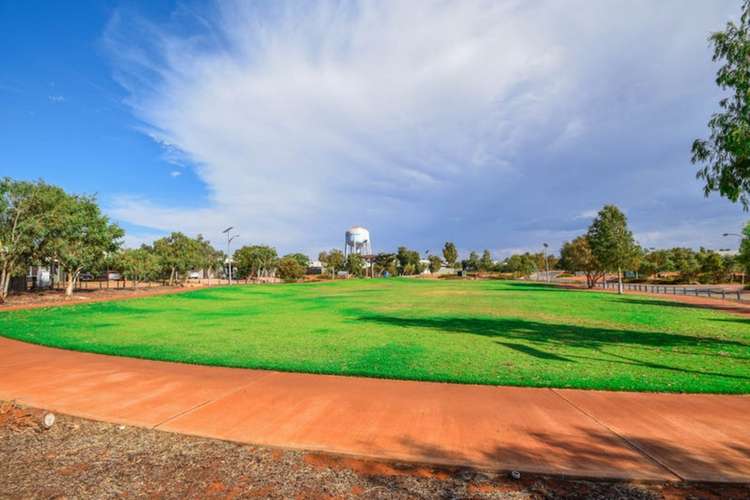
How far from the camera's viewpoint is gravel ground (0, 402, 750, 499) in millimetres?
3688

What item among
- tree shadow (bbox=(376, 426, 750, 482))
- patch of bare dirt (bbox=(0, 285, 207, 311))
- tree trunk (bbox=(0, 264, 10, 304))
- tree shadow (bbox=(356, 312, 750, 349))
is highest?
tree trunk (bbox=(0, 264, 10, 304))

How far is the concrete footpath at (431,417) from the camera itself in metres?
4.34

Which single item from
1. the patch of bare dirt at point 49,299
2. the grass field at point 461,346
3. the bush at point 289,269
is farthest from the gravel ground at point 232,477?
the bush at point 289,269

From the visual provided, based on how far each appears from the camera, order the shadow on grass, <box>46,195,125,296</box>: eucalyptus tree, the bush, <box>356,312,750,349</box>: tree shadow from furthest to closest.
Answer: the bush < <box>46,195,125,296</box>: eucalyptus tree < <box>356,312,750,349</box>: tree shadow < the shadow on grass

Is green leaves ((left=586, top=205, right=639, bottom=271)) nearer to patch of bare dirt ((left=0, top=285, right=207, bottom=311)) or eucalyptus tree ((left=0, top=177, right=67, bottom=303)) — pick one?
patch of bare dirt ((left=0, top=285, right=207, bottom=311))

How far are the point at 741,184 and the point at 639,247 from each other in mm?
44224

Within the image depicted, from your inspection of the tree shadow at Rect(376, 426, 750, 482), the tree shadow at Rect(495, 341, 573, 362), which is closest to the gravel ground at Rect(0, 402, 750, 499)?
the tree shadow at Rect(376, 426, 750, 482)

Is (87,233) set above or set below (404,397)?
above

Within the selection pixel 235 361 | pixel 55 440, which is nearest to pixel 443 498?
pixel 55 440

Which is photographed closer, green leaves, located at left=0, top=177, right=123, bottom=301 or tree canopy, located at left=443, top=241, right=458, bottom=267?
green leaves, located at left=0, top=177, right=123, bottom=301

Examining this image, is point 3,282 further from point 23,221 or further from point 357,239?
point 357,239

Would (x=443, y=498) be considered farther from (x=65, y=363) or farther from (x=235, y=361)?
(x=65, y=363)

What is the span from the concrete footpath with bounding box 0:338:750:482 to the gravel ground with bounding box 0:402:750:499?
0.63ft

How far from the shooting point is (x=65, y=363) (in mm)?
9047
